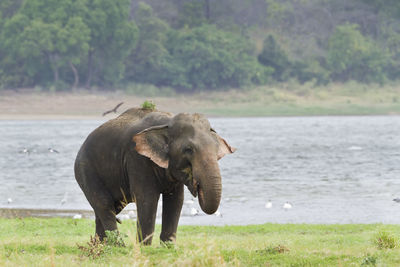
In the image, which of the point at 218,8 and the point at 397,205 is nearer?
the point at 397,205

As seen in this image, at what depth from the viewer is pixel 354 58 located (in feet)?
291

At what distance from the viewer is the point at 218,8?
3935 inches

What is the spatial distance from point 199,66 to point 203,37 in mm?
5833

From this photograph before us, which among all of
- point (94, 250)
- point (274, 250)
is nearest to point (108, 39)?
point (274, 250)

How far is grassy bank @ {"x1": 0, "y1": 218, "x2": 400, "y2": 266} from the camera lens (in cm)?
890

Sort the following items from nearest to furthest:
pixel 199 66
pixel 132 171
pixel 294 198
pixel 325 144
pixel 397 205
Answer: pixel 132 171, pixel 397 205, pixel 294 198, pixel 325 144, pixel 199 66

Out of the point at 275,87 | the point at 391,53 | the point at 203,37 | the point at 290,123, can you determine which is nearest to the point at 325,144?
the point at 290,123

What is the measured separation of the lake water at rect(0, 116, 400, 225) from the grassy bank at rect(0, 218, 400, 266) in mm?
3558

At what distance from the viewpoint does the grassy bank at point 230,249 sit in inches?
350

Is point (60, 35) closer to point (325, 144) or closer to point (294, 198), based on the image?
point (325, 144)

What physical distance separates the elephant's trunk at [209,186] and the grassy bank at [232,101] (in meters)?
61.3

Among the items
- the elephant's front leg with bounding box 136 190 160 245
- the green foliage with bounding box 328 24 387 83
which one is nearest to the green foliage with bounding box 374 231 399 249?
the elephant's front leg with bounding box 136 190 160 245

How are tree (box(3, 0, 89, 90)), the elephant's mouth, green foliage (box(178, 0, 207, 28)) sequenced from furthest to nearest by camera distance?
green foliage (box(178, 0, 207, 28)), tree (box(3, 0, 89, 90)), the elephant's mouth

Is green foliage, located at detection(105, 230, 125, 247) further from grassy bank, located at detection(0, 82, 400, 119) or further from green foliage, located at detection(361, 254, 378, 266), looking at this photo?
grassy bank, located at detection(0, 82, 400, 119)
